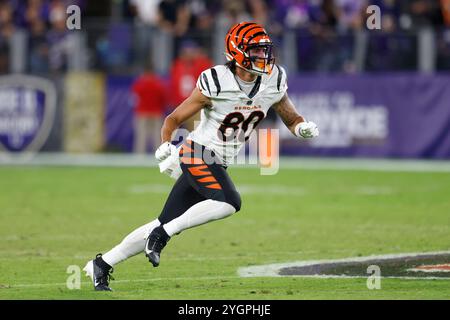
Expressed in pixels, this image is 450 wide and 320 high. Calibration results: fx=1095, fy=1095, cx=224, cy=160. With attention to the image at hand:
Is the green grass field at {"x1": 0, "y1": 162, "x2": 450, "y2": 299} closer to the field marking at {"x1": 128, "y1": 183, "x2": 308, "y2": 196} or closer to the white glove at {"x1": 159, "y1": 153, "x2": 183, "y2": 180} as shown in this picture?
the field marking at {"x1": 128, "y1": 183, "x2": 308, "y2": 196}

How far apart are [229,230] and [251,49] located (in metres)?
4.49

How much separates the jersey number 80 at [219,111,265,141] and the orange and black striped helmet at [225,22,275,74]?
0.34m

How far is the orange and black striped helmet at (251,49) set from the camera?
812cm

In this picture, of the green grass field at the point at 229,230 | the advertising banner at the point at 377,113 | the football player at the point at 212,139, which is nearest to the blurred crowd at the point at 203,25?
the advertising banner at the point at 377,113

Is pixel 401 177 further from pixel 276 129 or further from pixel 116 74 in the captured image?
→ pixel 116 74

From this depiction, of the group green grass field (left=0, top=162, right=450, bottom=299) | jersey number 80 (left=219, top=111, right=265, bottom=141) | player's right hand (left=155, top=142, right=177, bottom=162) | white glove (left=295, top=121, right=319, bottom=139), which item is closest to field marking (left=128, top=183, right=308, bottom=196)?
green grass field (left=0, top=162, right=450, bottom=299)

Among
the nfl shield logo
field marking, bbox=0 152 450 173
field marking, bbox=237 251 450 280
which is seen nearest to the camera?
field marking, bbox=237 251 450 280

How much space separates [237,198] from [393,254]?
96.5 inches

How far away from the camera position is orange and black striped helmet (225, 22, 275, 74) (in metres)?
8.12

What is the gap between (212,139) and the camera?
27.0ft

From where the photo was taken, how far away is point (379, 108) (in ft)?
66.3

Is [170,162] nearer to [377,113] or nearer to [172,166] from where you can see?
[172,166]

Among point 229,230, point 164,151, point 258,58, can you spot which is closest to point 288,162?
point 229,230

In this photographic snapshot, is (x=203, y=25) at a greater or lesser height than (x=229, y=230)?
greater
